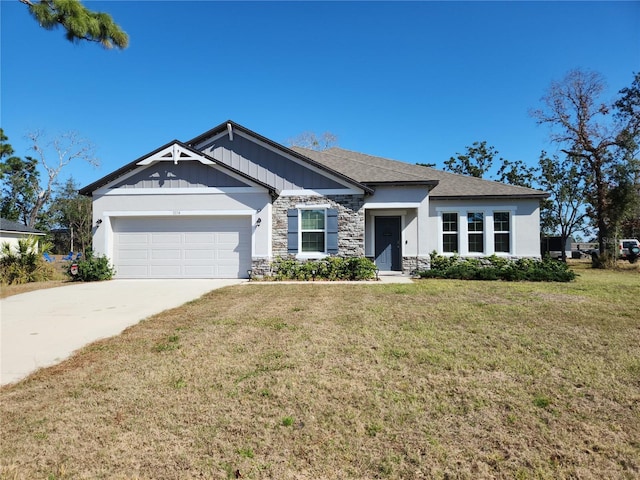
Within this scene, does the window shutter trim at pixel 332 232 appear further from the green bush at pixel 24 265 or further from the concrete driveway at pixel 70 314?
the green bush at pixel 24 265

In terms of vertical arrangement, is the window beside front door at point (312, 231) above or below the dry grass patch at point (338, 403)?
above

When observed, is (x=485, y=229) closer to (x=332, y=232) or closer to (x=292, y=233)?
(x=332, y=232)

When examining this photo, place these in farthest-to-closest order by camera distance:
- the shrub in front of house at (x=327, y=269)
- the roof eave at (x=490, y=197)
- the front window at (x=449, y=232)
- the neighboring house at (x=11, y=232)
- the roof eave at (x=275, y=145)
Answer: the neighboring house at (x=11, y=232) → the front window at (x=449, y=232) → the roof eave at (x=490, y=197) → the roof eave at (x=275, y=145) → the shrub in front of house at (x=327, y=269)

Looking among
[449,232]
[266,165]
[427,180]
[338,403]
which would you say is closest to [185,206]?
[266,165]

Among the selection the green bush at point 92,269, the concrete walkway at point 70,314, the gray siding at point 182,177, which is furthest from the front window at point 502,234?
the green bush at point 92,269

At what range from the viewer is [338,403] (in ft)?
10.6

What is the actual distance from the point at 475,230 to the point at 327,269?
7.09 metres

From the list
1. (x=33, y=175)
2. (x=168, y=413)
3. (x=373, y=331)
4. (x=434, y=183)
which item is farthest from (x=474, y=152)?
(x=33, y=175)

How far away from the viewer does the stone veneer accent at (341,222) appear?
42.2 ft

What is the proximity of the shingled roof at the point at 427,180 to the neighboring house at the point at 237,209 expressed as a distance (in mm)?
116

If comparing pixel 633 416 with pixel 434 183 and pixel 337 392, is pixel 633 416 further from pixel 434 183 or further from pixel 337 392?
pixel 434 183

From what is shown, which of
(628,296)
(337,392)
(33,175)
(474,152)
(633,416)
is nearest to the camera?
(633,416)

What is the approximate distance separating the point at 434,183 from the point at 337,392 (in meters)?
11.1

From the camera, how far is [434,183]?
13.1 meters
